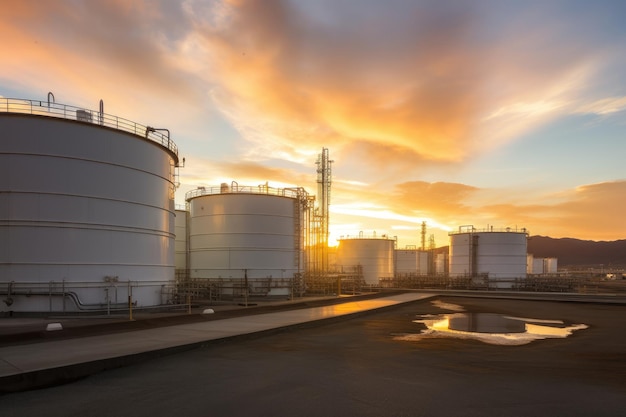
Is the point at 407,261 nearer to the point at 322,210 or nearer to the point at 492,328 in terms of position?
the point at 322,210

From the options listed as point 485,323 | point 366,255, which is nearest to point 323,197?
point 366,255

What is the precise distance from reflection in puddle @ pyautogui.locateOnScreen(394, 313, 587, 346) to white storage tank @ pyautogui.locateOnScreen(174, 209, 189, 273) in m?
21.7

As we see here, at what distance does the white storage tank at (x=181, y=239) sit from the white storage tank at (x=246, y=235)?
2.76m

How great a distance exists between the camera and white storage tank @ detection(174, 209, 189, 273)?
3809cm

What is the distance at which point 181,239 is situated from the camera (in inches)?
1543

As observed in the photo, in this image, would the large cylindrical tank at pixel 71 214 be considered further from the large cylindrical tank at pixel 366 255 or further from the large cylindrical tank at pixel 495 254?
the large cylindrical tank at pixel 495 254

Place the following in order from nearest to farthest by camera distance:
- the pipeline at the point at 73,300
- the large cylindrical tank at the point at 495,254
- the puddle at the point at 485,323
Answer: the pipeline at the point at 73,300 < the puddle at the point at 485,323 < the large cylindrical tank at the point at 495,254

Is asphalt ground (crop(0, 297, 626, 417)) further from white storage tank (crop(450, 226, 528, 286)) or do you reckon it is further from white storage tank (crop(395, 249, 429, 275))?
white storage tank (crop(395, 249, 429, 275))

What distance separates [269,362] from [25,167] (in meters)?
14.3

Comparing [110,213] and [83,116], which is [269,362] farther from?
[83,116]

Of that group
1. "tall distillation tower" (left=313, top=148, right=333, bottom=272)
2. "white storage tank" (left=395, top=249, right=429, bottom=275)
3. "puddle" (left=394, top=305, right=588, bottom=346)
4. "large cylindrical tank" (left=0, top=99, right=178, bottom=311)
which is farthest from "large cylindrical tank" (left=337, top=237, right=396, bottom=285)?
"large cylindrical tank" (left=0, top=99, right=178, bottom=311)

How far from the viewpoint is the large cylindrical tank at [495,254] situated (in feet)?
186

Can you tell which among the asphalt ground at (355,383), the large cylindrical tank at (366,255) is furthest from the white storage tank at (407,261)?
the asphalt ground at (355,383)

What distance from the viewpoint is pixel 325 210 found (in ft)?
158
